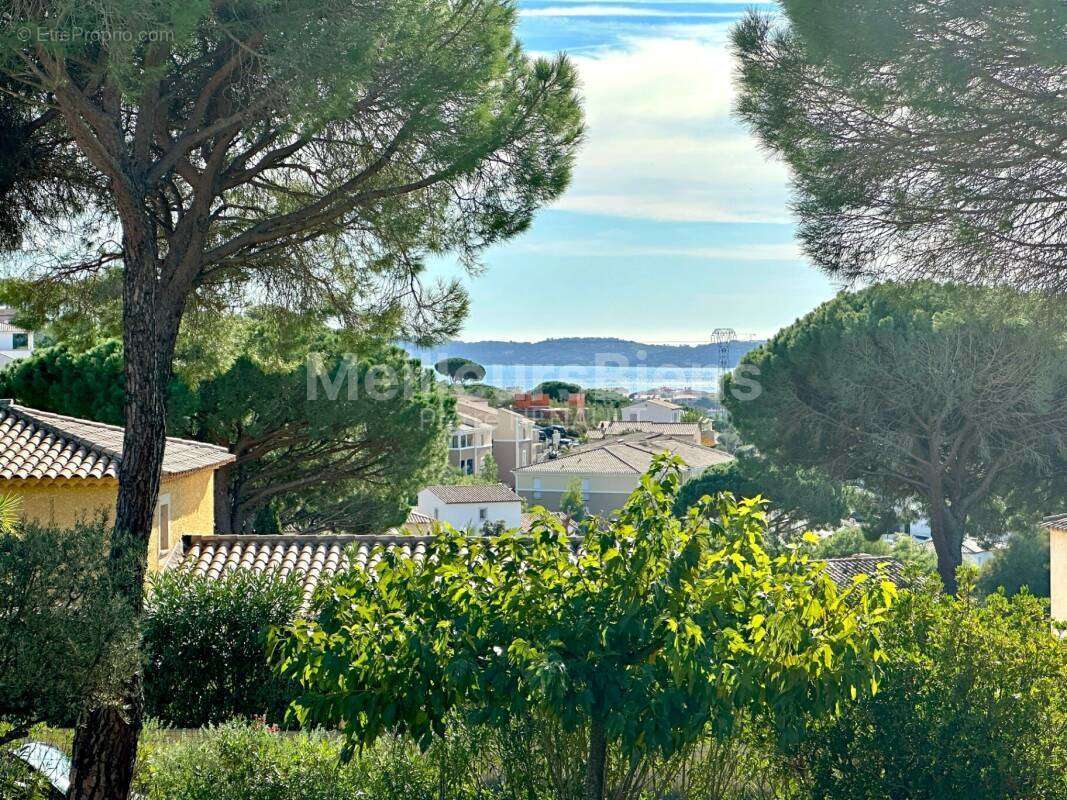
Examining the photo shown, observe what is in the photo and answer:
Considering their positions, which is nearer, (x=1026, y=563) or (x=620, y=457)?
(x=1026, y=563)

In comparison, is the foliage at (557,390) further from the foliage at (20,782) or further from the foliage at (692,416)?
the foliage at (20,782)

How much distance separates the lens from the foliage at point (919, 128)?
622cm

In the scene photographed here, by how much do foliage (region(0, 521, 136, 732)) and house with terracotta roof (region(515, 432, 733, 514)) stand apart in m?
53.0

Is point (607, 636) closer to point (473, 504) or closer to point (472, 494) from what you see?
point (473, 504)

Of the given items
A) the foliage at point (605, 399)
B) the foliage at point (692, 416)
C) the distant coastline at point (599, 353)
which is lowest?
Result: the foliage at point (692, 416)

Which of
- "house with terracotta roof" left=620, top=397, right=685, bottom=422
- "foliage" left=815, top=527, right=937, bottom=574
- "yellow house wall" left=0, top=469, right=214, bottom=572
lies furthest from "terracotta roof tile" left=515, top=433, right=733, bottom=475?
"yellow house wall" left=0, top=469, right=214, bottom=572

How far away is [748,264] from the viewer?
234ft

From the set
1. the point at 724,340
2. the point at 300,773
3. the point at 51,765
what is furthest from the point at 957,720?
the point at 724,340

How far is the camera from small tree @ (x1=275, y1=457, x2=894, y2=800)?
4.28 meters

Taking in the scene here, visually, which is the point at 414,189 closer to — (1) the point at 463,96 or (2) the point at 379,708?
(1) the point at 463,96

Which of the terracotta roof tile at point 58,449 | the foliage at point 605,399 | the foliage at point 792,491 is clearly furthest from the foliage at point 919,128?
the foliage at point 605,399

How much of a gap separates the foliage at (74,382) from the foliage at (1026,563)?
22.0 metres

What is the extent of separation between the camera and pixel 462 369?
369ft

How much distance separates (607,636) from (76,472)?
10.7 metres
